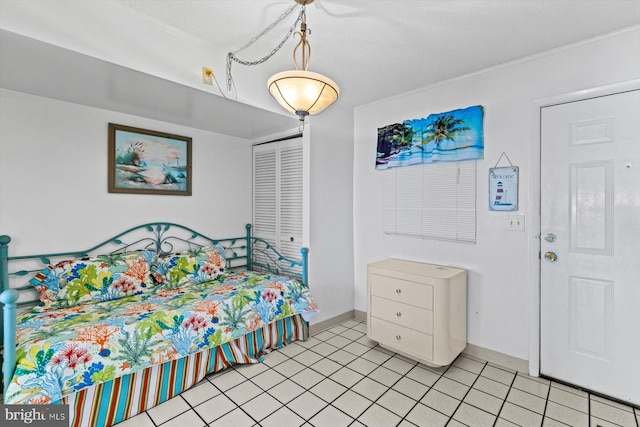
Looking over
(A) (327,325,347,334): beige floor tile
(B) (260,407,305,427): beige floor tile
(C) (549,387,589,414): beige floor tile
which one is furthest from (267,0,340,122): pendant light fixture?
(C) (549,387,589,414): beige floor tile

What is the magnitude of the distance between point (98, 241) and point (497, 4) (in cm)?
336

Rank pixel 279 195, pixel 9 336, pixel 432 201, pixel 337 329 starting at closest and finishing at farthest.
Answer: pixel 9 336
pixel 432 201
pixel 337 329
pixel 279 195

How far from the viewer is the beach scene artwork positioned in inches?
101

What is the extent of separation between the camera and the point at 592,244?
6.92 ft

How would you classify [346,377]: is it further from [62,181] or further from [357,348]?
[62,181]

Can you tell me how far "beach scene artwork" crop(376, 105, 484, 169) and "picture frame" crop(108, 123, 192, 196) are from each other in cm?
203

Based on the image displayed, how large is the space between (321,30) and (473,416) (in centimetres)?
257

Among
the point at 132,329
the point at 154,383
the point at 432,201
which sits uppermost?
the point at 432,201

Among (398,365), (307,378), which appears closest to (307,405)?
(307,378)

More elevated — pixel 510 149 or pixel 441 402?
pixel 510 149

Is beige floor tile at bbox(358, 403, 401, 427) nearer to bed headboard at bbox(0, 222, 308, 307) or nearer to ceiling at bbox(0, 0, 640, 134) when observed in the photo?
bed headboard at bbox(0, 222, 308, 307)

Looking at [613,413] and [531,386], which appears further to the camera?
[531,386]

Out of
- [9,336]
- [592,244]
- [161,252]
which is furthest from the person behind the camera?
[161,252]

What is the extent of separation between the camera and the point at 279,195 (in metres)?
3.44
